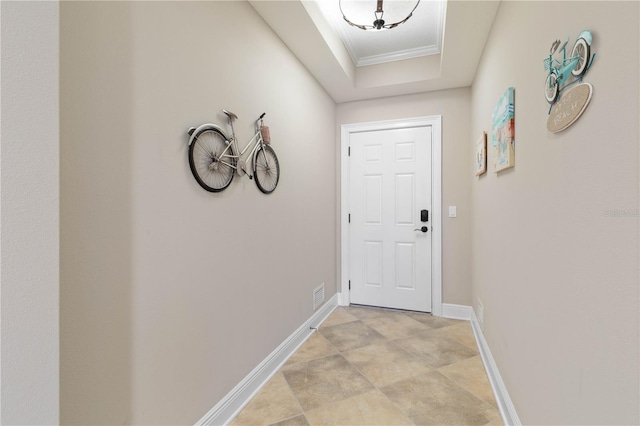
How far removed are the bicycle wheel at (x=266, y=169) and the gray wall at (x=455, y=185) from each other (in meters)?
1.96

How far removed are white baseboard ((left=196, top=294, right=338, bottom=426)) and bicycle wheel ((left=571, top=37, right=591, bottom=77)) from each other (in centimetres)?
207

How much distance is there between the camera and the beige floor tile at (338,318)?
2.94 meters

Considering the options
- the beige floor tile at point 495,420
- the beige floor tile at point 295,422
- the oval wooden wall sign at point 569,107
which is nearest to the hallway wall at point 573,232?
the oval wooden wall sign at point 569,107

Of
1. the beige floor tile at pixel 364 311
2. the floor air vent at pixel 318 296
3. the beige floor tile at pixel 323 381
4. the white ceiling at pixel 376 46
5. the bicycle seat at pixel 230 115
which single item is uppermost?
the white ceiling at pixel 376 46

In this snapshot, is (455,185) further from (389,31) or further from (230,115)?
(230,115)

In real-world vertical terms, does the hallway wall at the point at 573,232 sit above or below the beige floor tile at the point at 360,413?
above

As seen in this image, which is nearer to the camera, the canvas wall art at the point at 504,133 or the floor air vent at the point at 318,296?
the canvas wall art at the point at 504,133

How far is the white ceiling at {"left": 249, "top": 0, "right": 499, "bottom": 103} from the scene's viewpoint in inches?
75.5

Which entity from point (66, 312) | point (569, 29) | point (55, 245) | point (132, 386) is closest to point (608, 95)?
point (569, 29)

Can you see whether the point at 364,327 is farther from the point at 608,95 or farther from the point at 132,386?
the point at 608,95

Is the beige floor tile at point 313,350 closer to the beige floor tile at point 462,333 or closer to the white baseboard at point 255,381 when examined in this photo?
the white baseboard at point 255,381

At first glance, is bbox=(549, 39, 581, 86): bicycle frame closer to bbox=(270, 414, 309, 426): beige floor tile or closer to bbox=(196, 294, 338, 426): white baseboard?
bbox=(270, 414, 309, 426): beige floor tile

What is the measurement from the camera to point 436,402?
5.71 ft

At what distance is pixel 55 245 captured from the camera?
0.71 m
